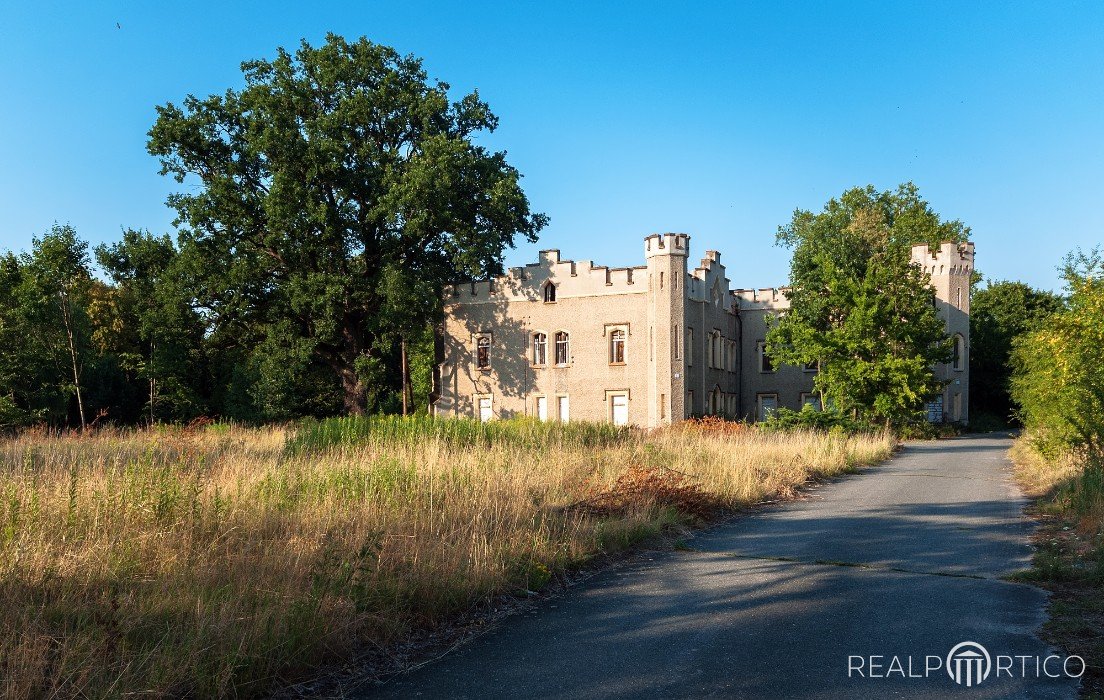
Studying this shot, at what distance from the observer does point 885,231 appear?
54.0m

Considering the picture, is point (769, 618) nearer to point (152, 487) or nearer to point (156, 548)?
point (156, 548)

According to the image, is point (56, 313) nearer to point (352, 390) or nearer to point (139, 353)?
point (139, 353)

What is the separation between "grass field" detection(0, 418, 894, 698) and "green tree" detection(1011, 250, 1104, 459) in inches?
262

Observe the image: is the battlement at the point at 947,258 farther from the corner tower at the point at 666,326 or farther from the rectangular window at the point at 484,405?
the rectangular window at the point at 484,405

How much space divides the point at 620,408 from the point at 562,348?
4360 millimetres

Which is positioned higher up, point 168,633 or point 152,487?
point 152,487

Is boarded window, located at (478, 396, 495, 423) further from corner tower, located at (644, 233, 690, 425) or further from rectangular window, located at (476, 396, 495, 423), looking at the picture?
corner tower, located at (644, 233, 690, 425)

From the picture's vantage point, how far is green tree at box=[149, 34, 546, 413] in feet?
127

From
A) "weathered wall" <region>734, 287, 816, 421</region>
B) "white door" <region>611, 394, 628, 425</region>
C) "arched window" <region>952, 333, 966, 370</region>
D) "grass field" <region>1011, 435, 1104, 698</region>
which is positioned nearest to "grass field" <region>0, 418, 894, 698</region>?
"grass field" <region>1011, 435, 1104, 698</region>

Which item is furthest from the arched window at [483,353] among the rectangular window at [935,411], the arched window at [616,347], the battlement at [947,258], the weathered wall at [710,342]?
the battlement at [947,258]

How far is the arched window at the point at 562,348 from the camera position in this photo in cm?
4453

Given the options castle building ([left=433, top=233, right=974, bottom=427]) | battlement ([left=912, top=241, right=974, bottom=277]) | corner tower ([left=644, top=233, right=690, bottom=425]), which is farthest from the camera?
battlement ([left=912, top=241, right=974, bottom=277])

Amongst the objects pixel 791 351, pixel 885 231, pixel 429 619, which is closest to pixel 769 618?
pixel 429 619

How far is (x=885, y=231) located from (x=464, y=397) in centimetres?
2842
